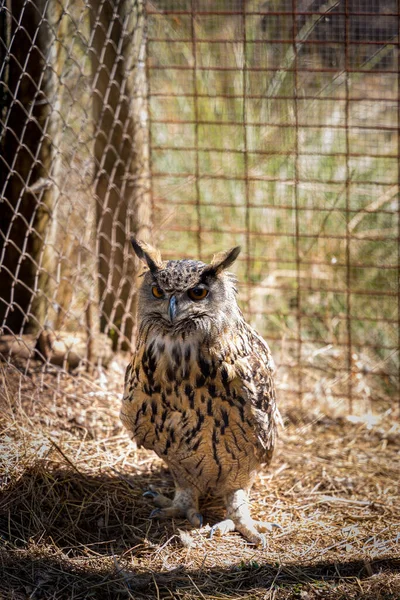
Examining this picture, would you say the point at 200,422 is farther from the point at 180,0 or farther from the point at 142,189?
the point at 180,0

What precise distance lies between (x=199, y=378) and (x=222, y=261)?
1.70 ft

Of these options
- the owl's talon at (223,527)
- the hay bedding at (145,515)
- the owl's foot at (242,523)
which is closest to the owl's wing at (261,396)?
the owl's foot at (242,523)

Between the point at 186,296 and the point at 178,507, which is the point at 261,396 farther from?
the point at 178,507

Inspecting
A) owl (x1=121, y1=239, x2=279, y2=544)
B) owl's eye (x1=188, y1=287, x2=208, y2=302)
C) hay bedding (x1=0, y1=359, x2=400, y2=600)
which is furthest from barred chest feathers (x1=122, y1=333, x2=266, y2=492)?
hay bedding (x1=0, y1=359, x2=400, y2=600)

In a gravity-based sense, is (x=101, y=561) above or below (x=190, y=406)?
below

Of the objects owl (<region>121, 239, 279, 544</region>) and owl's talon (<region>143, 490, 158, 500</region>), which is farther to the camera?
owl's talon (<region>143, 490, 158, 500</region>)

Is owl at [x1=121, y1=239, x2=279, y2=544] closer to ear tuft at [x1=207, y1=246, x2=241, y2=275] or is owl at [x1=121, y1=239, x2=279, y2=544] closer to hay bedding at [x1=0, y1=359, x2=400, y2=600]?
ear tuft at [x1=207, y1=246, x2=241, y2=275]

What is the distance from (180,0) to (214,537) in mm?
3764

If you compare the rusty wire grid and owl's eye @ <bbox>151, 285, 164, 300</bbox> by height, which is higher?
the rusty wire grid

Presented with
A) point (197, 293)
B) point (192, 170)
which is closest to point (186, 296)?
point (197, 293)

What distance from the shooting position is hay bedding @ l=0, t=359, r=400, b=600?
2.91m

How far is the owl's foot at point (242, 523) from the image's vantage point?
11.1ft

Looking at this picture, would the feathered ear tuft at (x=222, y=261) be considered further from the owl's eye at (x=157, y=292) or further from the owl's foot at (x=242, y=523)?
the owl's foot at (x=242, y=523)

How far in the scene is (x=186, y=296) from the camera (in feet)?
9.81
